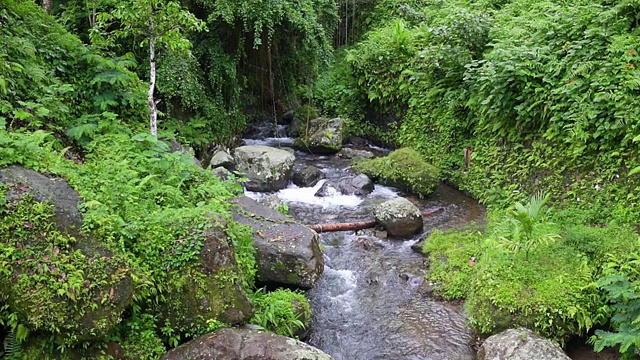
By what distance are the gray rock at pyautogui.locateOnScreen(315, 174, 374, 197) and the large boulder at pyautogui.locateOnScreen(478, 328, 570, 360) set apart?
19.8 ft

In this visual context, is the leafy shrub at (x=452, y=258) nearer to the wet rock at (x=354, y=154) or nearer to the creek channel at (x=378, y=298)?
the creek channel at (x=378, y=298)

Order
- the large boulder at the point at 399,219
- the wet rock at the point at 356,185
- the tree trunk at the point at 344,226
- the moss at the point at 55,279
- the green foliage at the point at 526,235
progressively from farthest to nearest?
1. the wet rock at the point at 356,185
2. the tree trunk at the point at 344,226
3. the large boulder at the point at 399,219
4. the green foliage at the point at 526,235
5. the moss at the point at 55,279

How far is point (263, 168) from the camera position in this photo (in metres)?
11.5

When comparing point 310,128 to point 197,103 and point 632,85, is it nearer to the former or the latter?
point 197,103

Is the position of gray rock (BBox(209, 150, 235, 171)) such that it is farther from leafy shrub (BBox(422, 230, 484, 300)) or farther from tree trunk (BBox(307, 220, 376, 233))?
leafy shrub (BBox(422, 230, 484, 300))

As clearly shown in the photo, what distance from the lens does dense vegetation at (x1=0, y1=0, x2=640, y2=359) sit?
493cm

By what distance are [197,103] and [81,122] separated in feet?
16.2

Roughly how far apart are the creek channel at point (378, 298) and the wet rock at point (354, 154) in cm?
374

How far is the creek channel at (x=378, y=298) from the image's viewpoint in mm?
6230

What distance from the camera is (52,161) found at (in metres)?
5.36

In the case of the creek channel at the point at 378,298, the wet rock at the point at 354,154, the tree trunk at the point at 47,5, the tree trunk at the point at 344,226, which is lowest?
the creek channel at the point at 378,298

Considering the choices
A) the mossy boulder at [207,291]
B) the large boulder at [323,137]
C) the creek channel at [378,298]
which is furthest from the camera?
the large boulder at [323,137]

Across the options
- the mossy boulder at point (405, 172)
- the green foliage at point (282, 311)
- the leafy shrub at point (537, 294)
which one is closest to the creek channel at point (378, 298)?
the green foliage at point (282, 311)

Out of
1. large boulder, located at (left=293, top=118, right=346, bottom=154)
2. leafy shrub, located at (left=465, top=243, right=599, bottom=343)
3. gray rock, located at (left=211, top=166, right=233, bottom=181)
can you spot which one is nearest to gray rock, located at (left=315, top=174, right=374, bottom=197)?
gray rock, located at (left=211, top=166, right=233, bottom=181)
